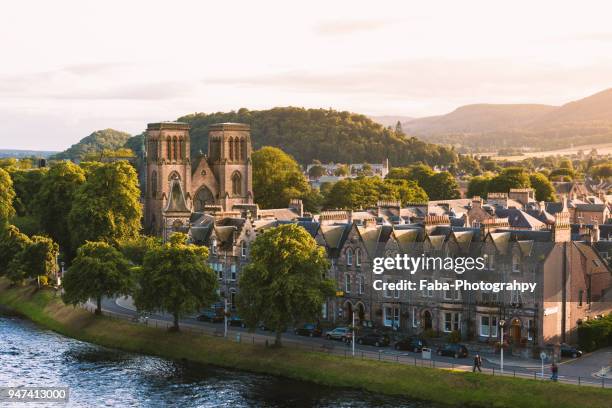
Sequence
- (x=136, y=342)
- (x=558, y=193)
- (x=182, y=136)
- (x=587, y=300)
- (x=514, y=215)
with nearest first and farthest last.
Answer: (x=587, y=300), (x=136, y=342), (x=514, y=215), (x=182, y=136), (x=558, y=193)

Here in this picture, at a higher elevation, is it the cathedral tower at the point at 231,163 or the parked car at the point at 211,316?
the cathedral tower at the point at 231,163

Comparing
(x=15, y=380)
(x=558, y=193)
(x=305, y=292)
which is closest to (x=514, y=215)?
(x=305, y=292)

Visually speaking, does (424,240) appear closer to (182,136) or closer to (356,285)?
(356,285)

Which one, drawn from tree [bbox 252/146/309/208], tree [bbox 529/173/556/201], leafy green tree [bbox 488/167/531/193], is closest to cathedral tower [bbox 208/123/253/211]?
tree [bbox 252/146/309/208]

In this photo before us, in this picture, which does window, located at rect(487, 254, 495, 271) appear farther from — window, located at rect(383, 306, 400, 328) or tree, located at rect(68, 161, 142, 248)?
tree, located at rect(68, 161, 142, 248)

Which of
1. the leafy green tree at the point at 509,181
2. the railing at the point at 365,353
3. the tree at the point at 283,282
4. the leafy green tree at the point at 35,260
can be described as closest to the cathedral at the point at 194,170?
the leafy green tree at the point at 35,260

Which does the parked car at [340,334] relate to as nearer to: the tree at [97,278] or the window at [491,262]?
the window at [491,262]
